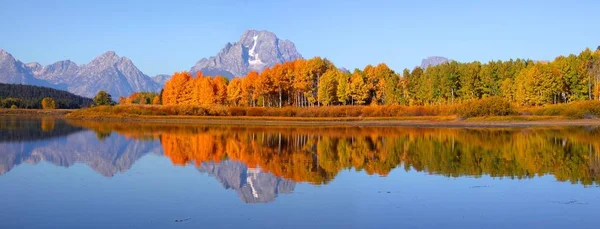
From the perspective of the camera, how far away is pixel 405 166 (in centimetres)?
2862

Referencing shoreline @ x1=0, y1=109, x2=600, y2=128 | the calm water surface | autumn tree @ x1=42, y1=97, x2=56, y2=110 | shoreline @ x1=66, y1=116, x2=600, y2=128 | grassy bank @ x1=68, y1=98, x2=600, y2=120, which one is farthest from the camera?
autumn tree @ x1=42, y1=97, x2=56, y2=110

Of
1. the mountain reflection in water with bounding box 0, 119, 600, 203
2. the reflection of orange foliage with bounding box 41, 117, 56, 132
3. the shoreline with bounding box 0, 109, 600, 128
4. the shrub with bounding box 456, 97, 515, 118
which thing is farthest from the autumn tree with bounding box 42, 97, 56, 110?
the mountain reflection in water with bounding box 0, 119, 600, 203

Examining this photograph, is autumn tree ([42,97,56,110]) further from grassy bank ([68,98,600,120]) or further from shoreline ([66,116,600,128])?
shoreline ([66,116,600,128])

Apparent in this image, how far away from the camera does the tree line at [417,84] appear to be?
299ft

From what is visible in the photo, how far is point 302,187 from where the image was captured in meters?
21.5

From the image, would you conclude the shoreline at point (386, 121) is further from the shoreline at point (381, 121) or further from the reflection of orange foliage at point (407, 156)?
the reflection of orange foliage at point (407, 156)

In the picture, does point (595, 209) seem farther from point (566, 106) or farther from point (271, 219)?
point (566, 106)

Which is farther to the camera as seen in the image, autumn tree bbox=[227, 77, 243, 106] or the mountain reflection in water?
autumn tree bbox=[227, 77, 243, 106]

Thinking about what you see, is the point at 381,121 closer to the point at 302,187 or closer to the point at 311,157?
the point at 311,157

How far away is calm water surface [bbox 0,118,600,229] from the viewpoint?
15.9 metres

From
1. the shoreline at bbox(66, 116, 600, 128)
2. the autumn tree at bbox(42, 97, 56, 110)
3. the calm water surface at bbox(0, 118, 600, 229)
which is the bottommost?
the calm water surface at bbox(0, 118, 600, 229)

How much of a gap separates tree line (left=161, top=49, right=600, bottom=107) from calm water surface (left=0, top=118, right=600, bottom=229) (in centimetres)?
5795

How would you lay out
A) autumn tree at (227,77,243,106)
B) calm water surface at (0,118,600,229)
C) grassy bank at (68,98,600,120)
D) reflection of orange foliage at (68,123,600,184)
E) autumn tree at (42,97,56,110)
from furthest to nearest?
autumn tree at (42,97,56,110) → autumn tree at (227,77,243,106) → grassy bank at (68,98,600,120) → reflection of orange foliage at (68,123,600,184) → calm water surface at (0,118,600,229)

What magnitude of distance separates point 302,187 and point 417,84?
8867cm
